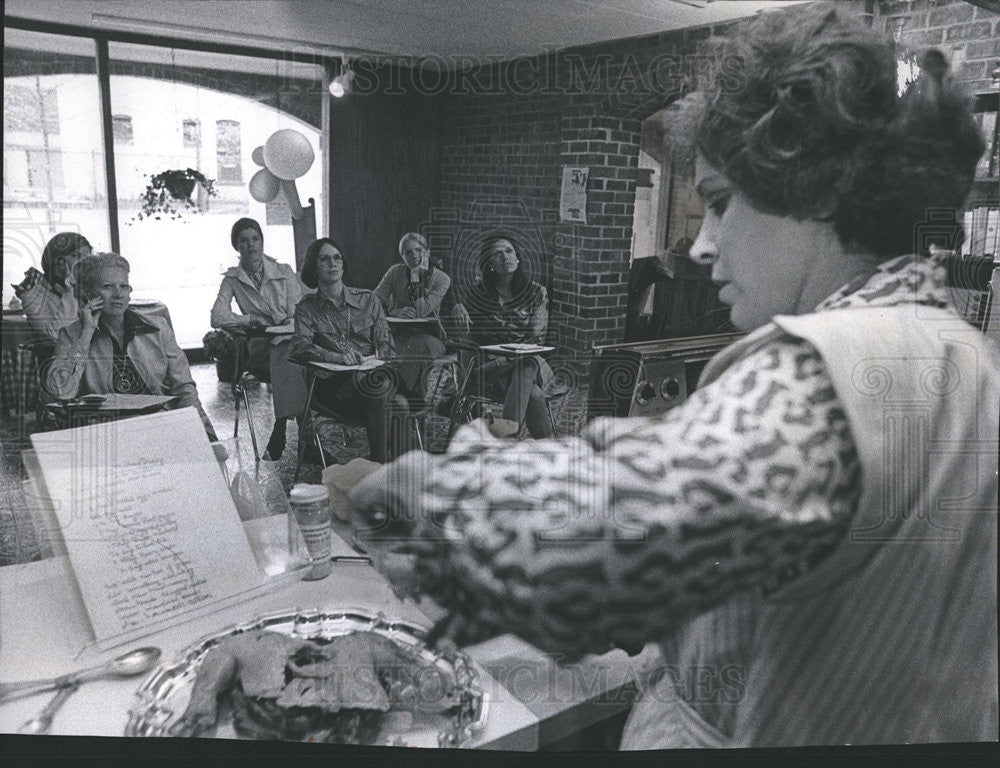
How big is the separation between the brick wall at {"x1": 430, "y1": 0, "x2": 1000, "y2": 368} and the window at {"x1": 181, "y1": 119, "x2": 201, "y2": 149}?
0.27 meters

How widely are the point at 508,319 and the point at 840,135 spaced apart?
38cm

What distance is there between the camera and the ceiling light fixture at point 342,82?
830 mm

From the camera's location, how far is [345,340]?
0.85m

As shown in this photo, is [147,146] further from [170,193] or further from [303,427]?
[303,427]

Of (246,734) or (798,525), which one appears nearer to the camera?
(798,525)

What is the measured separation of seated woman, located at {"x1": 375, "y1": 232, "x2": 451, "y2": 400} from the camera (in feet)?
2.78

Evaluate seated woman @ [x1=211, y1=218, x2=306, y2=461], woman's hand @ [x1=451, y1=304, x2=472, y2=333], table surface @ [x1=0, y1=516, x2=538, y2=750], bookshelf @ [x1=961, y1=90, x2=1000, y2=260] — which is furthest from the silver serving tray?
bookshelf @ [x1=961, y1=90, x2=1000, y2=260]

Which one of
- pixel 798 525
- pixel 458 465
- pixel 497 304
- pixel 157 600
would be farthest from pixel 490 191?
pixel 157 600

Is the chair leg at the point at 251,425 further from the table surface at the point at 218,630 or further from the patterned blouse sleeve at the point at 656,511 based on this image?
the patterned blouse sleeve at the point at 656,511

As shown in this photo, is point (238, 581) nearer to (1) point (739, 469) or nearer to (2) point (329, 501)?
(2) point (329, 501)

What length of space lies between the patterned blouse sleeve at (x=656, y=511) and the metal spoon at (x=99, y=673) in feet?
1.24

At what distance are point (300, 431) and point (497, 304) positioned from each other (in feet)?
0.89

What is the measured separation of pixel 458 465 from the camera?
Answer: 68cm

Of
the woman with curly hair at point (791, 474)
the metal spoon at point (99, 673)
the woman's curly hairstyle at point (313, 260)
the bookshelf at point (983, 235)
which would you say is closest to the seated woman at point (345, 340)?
the woman's curly hairstyle at point (313, 260)
